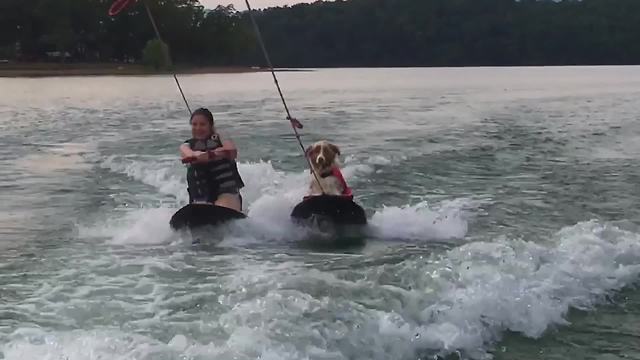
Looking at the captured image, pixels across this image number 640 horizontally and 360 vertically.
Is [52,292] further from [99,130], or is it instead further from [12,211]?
[99,130]

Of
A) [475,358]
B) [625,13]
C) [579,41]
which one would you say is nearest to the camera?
[475,358]

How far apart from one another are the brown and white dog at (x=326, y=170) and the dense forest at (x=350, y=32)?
82.7m

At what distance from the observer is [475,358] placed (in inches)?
251

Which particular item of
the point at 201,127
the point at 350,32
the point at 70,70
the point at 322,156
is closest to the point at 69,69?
the point at 70,70

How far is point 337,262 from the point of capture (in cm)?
919

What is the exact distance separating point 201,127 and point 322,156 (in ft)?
4.89

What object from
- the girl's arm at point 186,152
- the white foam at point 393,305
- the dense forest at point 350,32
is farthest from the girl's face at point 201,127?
the dense forest at point 350,32

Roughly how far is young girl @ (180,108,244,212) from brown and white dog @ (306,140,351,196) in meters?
1.00

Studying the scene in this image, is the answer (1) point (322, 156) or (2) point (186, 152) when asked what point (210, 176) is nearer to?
(2) point (186, 152)

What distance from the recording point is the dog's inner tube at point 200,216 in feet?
33.4

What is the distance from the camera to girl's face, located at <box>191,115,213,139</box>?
10734 mm

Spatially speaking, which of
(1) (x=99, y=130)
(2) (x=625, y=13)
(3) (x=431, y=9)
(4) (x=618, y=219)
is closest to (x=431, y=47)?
(3) (x=431, y=9)

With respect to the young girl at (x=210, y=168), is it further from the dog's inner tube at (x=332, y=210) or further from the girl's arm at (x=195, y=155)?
the dog's inner tube at (x=332, y=210)

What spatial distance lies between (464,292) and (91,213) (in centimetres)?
627
